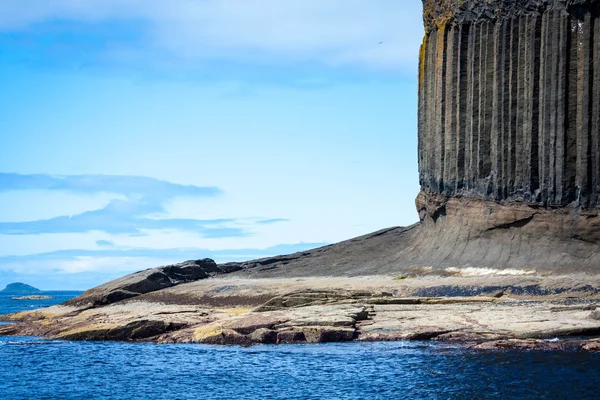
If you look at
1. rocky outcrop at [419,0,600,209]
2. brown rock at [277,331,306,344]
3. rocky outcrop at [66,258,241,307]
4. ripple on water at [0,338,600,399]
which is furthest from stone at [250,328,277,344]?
rocky outcrop at [66,258,241,307]

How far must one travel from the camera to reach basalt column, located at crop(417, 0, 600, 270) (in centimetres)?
4319

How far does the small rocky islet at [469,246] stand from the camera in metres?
35.8

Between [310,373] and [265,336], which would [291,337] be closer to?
[265,336]

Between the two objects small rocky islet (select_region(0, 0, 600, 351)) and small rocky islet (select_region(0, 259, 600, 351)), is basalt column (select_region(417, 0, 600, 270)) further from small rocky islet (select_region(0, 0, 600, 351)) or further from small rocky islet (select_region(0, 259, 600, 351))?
small rocky islet (select_region(0, 259, 600, 351))

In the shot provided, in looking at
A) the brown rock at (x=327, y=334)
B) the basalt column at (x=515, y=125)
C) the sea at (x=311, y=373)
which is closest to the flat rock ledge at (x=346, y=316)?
the brown rock at (x=327, y=334)

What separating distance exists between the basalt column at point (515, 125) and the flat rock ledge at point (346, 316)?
4.93 meters

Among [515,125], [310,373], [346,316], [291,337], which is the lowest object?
[310,373]

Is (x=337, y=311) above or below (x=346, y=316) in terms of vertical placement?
above

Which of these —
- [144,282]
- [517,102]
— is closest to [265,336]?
[144,282]

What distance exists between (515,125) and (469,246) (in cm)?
697

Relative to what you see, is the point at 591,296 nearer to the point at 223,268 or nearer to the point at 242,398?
the point at 242,398

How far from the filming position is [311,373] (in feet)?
95.4

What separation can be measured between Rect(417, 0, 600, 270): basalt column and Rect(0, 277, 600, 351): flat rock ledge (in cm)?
493

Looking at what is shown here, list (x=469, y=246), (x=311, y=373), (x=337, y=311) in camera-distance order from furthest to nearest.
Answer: (x=469, y=246), (x=337, y=311), (x=311, y=373)
